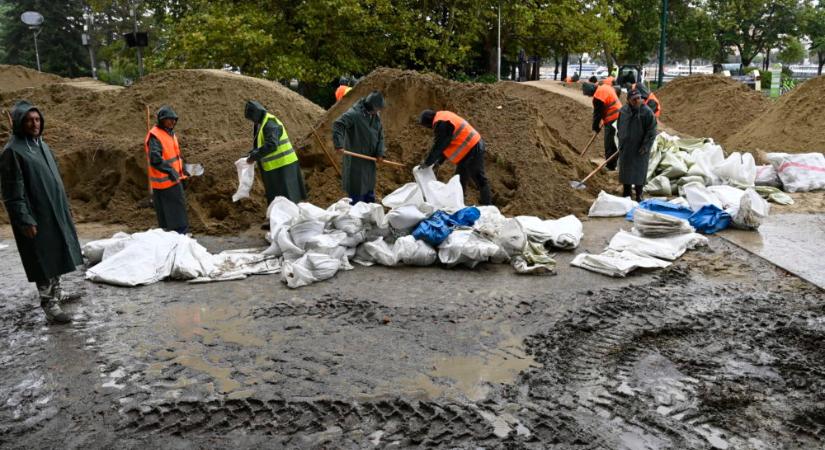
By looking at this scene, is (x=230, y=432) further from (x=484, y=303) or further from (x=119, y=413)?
(x=484, y=303)

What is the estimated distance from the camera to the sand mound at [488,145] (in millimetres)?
8531

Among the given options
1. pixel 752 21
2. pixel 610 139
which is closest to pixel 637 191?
pixel 610 139

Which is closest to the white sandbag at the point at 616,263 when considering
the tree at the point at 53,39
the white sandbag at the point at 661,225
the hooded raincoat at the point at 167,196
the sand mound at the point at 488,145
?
the white sandbag at the point at 661,225

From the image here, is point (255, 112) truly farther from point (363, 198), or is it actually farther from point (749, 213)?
point (749, 213)

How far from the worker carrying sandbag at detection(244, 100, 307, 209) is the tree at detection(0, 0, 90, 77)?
3208cm

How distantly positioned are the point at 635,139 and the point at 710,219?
168 cm

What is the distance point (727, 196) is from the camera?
7848mm

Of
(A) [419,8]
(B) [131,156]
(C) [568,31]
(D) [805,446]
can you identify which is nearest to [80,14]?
(A) [419,8]

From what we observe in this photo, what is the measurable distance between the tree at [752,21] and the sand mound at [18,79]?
1208 inches

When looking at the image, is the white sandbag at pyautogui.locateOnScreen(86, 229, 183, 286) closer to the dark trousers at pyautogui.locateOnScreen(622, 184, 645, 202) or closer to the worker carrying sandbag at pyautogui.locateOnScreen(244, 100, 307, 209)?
the worker carrying sandbag at pyautogui.locateOnScreen(244, 100, 307, 209)

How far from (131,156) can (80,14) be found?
30.6 metres

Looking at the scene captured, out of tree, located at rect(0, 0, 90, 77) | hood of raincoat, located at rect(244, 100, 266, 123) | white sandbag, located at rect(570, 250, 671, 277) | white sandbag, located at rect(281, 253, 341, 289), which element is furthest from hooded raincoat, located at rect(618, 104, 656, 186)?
tree, located at rect(0, 0, 90, 77)

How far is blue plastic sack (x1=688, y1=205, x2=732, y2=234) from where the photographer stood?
7.12 meters

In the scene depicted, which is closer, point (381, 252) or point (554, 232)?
point (381, 252)
